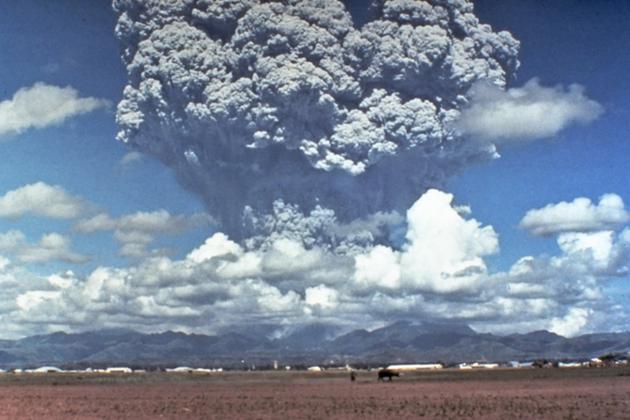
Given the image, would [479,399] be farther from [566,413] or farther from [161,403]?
[161,403]

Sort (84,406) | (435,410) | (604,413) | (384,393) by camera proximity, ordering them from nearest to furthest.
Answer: (604,413) → (435,410) → (84,406) → (384,393)

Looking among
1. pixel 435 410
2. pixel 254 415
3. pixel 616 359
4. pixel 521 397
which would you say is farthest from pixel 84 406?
pixel 616 359

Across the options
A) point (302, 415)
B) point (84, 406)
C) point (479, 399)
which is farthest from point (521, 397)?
point (84, 406)

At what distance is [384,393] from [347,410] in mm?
18409

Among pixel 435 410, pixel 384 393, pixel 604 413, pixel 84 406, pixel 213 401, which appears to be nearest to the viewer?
pixel 604 413

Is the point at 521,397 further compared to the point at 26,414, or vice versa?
the point at 521,397

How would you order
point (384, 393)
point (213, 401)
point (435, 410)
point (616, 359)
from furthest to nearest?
1. point (616, 359)
2. point (384, 393)
3. point (213, 401)
4. point (435, 410)

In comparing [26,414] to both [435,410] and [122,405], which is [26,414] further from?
[435,410]

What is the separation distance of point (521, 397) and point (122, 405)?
24.5 meters

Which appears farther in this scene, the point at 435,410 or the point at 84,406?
the point at 84,406

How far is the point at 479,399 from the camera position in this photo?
55719 millimetres

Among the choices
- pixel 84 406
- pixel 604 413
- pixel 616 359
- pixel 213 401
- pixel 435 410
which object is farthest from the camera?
pixel 616 359

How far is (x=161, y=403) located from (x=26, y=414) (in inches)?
415

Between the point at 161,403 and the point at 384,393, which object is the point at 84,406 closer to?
the point at 161,403
